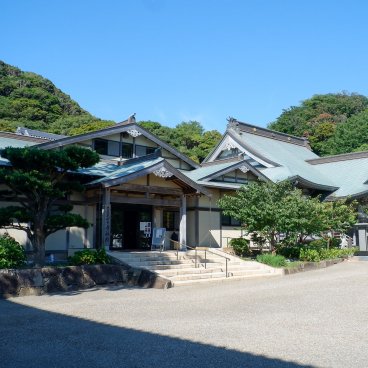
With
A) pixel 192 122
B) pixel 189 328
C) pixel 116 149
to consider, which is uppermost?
pixel 192 122

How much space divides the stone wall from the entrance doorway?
18.8 ft

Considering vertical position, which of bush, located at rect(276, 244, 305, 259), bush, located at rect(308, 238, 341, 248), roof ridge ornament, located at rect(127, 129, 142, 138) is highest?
roof ridge ornament, located at rect(127, 129, 142, 138)

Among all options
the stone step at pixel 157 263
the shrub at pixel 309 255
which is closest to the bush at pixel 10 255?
the stone step at pixel 157 263

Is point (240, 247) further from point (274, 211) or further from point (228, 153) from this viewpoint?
point (228, 153)

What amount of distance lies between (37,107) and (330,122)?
3938 cm

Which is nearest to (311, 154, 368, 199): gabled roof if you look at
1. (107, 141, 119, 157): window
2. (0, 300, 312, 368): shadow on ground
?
(107, 141, 119, 157): window

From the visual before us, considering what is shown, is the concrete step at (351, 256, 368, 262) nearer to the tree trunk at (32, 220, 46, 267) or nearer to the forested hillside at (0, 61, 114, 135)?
the tree trunk at (32, 220, 46, 267)

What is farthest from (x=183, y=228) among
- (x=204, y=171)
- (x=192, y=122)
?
(x=192, y=122)

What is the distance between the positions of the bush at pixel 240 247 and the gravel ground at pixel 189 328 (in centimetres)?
696

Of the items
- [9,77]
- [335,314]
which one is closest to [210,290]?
[335,314]

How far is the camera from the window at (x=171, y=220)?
20973 millimetres

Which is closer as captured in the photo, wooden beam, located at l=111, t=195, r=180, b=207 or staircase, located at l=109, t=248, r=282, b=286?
staircase, located at l=109, t=248, r=282, b=286

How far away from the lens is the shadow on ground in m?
5.59

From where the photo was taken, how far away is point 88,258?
13.8m
